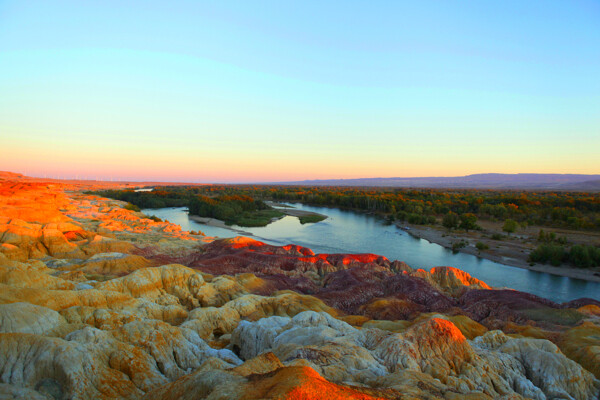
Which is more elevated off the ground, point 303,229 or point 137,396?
point 137,396

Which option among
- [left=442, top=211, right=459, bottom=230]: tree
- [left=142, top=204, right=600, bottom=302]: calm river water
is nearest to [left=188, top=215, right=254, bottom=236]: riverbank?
[left=142, top=204, right=600, bottom=302]: calm river water

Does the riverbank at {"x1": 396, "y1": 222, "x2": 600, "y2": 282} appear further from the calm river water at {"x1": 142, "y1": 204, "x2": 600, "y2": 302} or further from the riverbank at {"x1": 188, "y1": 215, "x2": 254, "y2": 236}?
the riverbank at {"x1": 188, "y1": 215, "x2": 254, "y2": 236}

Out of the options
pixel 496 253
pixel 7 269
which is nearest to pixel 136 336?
pixel 7 269

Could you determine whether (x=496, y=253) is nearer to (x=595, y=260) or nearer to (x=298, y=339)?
(x=595, y=260)

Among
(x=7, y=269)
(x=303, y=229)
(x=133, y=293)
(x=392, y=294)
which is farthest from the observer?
(x=303, y=229)

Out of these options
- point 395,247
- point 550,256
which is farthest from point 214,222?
point 550,256

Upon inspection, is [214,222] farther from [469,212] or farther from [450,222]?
[469,212]

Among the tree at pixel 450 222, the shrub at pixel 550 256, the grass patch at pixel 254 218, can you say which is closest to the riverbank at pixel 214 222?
the grass patch at pixel 254 218

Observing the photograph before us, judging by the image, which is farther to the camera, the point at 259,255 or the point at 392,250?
the point at 392,250
